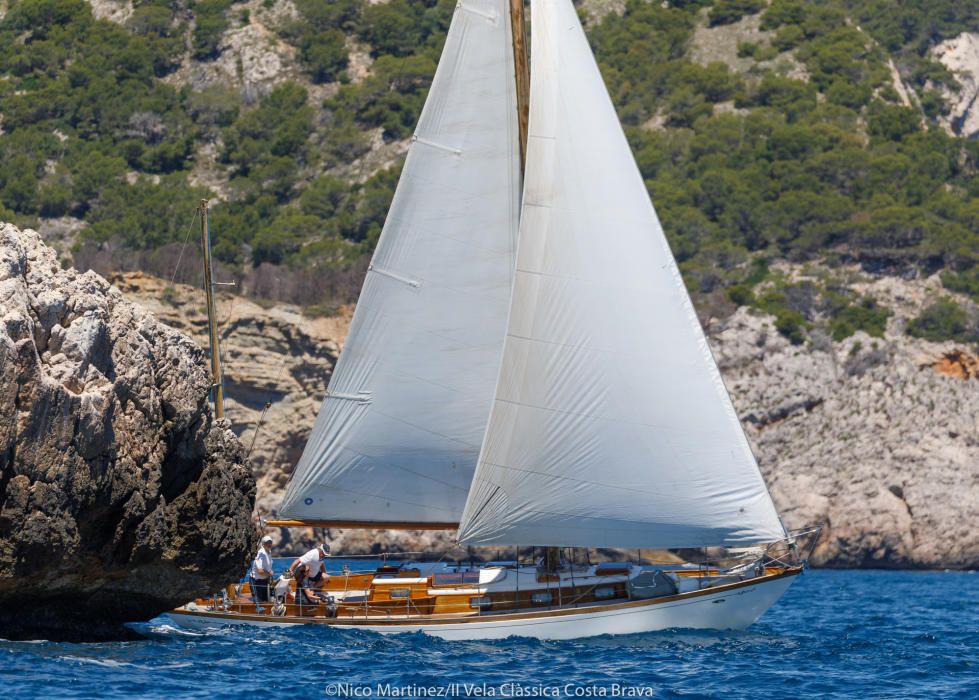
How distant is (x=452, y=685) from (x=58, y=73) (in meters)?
Answer: 66.0

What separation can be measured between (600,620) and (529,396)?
10.1 feet

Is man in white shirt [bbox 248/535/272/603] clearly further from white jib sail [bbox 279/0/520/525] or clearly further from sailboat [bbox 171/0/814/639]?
white jib sail [bbox 279/0/520/525]

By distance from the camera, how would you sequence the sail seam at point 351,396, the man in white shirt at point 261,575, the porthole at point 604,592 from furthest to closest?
the sail seam at point 351,396
the man in white shirt at point 261,575
the porthole at point 604,592

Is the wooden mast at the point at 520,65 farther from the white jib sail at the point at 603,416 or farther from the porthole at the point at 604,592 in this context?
the porthole at the point at 604,592

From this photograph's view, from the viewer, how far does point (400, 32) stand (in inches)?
3211

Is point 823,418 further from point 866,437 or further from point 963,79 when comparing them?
point 963,79

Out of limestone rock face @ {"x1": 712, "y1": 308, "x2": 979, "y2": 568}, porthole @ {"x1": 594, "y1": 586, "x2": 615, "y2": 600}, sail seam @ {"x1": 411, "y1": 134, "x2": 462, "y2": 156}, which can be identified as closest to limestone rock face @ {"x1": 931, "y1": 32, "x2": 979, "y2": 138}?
limestone rock face @ {"x1": 712, "y1": 308, "x2": 979, "y2": 568}

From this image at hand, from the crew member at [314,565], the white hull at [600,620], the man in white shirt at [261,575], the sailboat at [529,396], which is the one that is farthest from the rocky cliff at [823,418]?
the crew member at [314,565]

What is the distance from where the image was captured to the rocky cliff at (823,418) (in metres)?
40.4

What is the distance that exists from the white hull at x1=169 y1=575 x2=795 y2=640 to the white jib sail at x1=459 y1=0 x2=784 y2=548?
3.10 ft

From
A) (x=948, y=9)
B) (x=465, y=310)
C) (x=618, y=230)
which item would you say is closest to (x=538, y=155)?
(x=618, y=230)

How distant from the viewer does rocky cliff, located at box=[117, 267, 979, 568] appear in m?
40.4

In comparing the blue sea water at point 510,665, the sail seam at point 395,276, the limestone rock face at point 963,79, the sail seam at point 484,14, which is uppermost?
the limestone rock face at point 963,79

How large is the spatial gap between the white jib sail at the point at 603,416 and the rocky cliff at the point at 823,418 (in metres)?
21.6
